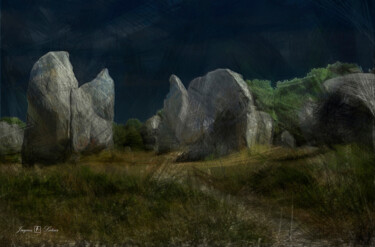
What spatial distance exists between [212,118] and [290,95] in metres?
1.33

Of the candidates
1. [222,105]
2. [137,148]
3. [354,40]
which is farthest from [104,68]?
[354,40]

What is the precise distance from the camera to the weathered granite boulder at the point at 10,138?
5938 mm

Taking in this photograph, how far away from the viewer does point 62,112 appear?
5711 millimetres

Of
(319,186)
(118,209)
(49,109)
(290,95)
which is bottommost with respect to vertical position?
(118,209)

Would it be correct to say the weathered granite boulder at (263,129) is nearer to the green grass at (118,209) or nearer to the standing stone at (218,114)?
the standing stone at (218,114)

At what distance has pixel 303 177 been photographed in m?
4.21

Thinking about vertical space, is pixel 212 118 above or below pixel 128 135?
above

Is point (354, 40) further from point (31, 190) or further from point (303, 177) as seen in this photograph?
point (31, 190)

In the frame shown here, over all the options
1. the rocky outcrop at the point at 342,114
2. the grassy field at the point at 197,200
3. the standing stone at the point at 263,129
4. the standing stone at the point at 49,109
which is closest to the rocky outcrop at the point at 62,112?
the standing stone at the point at 49,109

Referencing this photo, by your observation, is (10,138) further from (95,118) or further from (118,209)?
(118,209)

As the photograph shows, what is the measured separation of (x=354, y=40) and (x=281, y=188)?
166 cm

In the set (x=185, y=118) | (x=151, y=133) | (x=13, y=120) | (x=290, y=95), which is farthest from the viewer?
(x=290, y=95)

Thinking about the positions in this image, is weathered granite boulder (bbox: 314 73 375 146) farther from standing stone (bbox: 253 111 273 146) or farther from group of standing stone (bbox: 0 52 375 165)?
standing stone (bbox: 253 111 273 146)
